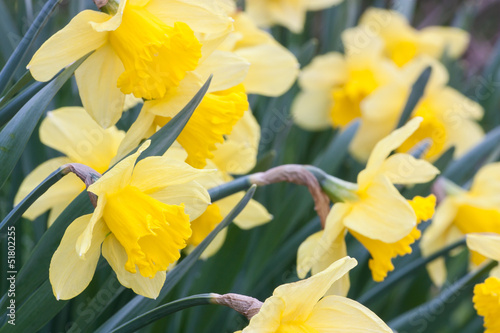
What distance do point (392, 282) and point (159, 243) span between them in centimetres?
69

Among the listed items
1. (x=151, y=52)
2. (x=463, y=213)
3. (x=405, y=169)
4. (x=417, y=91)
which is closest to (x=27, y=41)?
(x=151, y=52)

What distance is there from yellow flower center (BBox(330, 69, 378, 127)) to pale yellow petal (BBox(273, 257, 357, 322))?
1.29 metres

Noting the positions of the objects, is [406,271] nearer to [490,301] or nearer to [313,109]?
[490,301]

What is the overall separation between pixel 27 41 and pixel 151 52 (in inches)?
7.4

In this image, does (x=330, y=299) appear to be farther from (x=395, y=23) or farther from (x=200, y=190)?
(x=395, y=23)

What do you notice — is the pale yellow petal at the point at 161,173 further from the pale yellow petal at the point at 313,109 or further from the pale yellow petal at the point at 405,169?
the pale yellow petal at the point at 313,109

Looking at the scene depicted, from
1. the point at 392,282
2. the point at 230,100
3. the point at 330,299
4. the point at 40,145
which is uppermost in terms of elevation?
the point at 230,100

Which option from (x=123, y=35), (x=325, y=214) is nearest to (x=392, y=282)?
(x=325, y=214)

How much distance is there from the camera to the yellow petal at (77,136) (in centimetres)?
109

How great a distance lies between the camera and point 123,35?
909mm

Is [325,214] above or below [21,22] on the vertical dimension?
below

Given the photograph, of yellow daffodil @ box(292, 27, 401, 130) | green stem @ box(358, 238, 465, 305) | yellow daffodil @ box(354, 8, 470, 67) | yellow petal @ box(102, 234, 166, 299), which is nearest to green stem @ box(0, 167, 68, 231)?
yellow petal @ box(102, 234, 166, 299)

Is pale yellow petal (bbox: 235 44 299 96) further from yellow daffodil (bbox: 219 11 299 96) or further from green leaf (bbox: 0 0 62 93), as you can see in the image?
green leaf (bbox: 0 0 62 93)

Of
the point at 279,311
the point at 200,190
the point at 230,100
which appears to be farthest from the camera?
the point at 230,100
